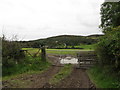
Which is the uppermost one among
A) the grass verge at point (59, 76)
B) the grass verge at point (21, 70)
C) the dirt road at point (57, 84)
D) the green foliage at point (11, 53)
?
the green foliage at point (11, 53)

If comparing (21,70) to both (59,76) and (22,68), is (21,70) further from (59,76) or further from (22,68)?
(59,76)

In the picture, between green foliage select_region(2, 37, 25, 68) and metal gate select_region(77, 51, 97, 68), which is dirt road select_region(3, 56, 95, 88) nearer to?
green foliage select_region(2, 37, 25, 68)

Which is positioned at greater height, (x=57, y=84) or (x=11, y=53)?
(x=11, y=53)

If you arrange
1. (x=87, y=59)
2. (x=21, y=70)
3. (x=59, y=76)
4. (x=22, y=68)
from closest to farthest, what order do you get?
(x=59, y=76) → (x=21, y=70) → (x=22, y=68) → (x=87, y=59)

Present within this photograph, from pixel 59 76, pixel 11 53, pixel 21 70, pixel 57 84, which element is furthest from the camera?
pixel 11 53

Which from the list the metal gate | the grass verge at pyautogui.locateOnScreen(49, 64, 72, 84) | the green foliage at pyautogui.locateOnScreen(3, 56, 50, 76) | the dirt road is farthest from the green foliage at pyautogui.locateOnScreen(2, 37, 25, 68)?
the metal gate

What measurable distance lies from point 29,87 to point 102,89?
352cm

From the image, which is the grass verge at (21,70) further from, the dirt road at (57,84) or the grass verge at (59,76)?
the grass verge at (59,76)

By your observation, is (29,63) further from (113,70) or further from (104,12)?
(104,12)

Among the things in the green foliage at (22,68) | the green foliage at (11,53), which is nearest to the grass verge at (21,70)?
the green foliage at (22,68)

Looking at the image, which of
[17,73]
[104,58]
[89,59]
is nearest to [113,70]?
[104,58]

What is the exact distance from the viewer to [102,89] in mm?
4461

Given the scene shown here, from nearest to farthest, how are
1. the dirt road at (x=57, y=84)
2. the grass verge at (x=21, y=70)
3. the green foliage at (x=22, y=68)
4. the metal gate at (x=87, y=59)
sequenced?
the dirt road at (x=57, y=84) < the grass verge at (x=21, y=70) < the green foliage at (x=22, y=68) < the metal gate at (x=87, y=59)

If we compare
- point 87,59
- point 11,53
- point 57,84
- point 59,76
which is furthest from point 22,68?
point 87,59
